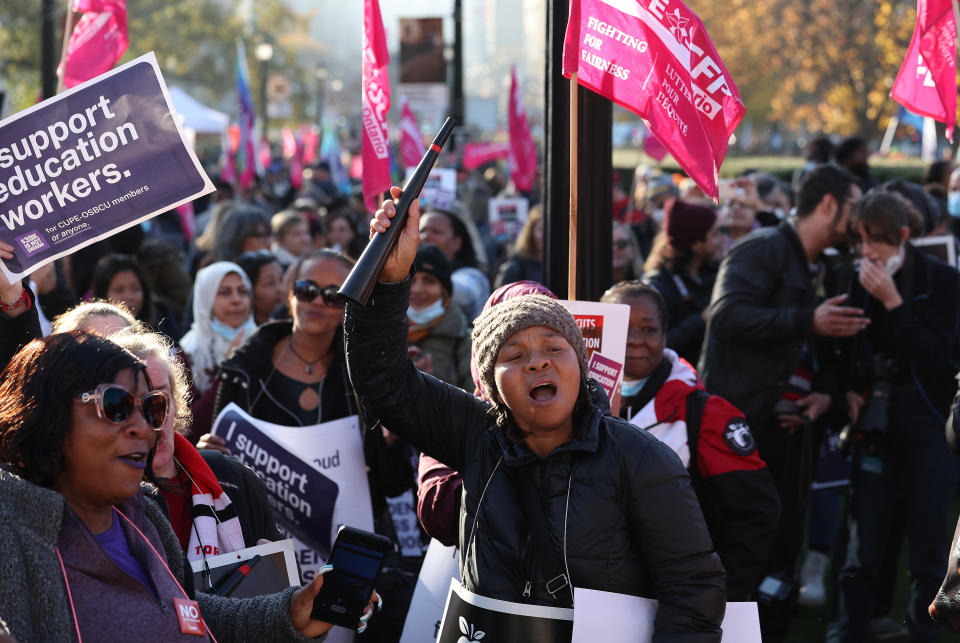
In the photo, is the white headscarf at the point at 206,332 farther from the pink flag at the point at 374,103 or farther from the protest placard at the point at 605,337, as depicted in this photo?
the protest placard at the point at 605,337

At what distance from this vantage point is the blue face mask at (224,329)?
21.4 feet

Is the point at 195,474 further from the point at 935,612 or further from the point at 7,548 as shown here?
the point at 935,612

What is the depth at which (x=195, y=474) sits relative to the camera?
3.55 meters

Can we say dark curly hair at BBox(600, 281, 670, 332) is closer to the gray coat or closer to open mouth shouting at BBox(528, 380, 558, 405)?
open mouth shouting at BBox(528, 380, 558, 405)

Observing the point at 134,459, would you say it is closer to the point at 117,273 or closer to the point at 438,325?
the point at 438,325

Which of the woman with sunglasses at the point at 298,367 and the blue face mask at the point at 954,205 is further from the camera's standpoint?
the blue face mask at the point at 954,205

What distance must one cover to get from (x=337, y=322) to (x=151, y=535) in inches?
98.5

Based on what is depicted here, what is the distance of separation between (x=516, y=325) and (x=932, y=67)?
2849 millimetres

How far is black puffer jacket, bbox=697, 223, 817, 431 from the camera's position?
5.80 metres

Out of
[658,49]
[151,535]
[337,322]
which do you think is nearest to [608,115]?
[658,49]

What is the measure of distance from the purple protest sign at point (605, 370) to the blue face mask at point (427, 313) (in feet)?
6.40

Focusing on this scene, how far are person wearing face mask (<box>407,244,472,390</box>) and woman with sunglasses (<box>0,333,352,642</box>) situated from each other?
10.3 ft

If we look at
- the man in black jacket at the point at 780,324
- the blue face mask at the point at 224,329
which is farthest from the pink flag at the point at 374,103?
the man in black jacket at the point at 780,324

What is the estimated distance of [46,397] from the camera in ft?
7.99
